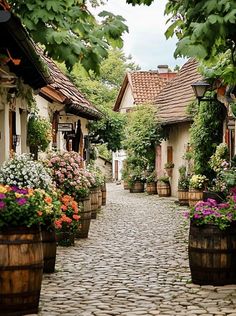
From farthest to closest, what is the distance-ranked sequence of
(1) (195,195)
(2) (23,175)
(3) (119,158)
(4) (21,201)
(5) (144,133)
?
1. (3) (119,158)
2. (5) (144,133)
3. (1) (195,195)
4. (2) (23,175)
5. (4) (21,201)

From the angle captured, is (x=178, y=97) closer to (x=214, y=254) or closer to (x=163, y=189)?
(x=163, y=189)

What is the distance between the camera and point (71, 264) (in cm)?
938

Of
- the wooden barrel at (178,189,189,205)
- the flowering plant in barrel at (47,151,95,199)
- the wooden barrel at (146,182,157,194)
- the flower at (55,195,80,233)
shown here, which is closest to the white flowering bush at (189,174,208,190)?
the wooden barrel at (178,189,189,205)

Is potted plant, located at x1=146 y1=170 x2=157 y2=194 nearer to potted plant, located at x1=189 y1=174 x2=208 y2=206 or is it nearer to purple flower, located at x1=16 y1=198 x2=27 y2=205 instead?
potted plant, located at x1=189 y1=174 x2=208 y2=206

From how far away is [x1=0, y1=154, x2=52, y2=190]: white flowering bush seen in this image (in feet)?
30.0

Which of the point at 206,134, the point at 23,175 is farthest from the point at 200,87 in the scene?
the point at 23,175

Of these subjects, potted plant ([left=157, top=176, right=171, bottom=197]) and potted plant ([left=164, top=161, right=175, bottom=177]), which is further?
potted plant ([left=164, top=161, right=175, bottom=177])

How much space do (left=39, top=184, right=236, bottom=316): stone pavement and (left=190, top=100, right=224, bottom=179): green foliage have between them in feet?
17.7

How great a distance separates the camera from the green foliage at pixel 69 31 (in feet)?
17.8

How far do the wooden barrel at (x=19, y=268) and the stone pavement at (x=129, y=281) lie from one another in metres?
0.33

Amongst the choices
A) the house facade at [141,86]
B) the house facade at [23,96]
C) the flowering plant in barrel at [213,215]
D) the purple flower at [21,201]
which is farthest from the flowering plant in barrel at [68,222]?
the house facade at [141,86]

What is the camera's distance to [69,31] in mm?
5719

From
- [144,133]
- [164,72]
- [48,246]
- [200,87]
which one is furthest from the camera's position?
[164,72]

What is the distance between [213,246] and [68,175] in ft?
15.6
